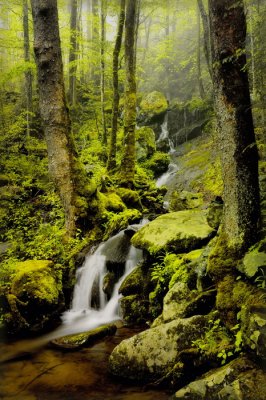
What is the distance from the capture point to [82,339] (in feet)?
19.1

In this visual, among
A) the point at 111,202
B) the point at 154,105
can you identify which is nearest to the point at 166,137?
the point at 154,105

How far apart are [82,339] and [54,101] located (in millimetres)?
5477

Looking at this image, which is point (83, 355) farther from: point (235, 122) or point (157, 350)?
point (235, 122)

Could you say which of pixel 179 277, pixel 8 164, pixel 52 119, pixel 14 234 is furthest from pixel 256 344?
pixel 8 164

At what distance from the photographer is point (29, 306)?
680 cm

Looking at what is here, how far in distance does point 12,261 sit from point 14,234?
1.32 meters

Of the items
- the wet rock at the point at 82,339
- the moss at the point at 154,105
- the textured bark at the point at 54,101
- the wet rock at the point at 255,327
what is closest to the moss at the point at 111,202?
the textured bark at the point at 54,101

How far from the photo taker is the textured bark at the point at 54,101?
8.01 meters

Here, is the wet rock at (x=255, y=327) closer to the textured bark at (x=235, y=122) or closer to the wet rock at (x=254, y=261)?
the wet rock at (x=254, y=261)

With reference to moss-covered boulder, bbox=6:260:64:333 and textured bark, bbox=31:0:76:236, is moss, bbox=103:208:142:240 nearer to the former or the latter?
textured bark, bbox=31:0:76:236

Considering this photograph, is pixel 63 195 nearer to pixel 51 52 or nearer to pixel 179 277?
pixel 51 52

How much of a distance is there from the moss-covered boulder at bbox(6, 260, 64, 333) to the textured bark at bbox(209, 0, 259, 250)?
432 centimetres

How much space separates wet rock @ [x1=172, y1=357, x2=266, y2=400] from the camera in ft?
10.1

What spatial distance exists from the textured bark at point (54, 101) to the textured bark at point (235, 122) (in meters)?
4.96
